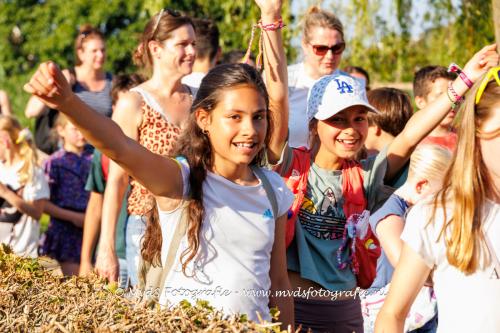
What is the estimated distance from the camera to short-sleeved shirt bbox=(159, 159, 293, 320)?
335 cm

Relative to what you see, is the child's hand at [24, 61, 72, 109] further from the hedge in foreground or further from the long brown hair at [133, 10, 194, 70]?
the long brown hair at [133, 10, 194, 70]

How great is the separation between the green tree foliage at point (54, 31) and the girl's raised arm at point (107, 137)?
16181 millimetres

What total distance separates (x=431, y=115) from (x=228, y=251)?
110cm

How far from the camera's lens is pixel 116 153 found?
2965 millimetres

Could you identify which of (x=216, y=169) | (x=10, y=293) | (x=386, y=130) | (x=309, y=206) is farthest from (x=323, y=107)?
(x=10, y=293)

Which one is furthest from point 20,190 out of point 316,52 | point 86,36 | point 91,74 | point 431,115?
point 431,115

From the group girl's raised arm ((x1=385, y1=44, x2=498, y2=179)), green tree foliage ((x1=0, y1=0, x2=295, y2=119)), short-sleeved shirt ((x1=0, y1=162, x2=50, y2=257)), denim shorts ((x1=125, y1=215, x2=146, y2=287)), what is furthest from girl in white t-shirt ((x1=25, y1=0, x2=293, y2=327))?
green tree foliage ((x1=0, y1=0, x2=295, y2=119))

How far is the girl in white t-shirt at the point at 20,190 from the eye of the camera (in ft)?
23.9

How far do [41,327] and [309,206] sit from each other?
166 cm

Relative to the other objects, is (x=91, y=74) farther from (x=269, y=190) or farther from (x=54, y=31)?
(x=54, y=31)

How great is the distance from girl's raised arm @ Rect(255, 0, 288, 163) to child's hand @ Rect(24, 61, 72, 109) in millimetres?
1505

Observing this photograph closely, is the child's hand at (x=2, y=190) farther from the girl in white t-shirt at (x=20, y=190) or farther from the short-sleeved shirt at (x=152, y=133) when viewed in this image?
the short-sleeved shirt at (x=152, y=133)

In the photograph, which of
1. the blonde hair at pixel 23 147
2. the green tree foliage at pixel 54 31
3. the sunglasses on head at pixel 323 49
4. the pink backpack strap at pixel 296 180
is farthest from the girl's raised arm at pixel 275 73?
the green tree foliage at pixel 54 31

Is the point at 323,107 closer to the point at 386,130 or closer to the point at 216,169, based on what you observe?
the point at 216,169
